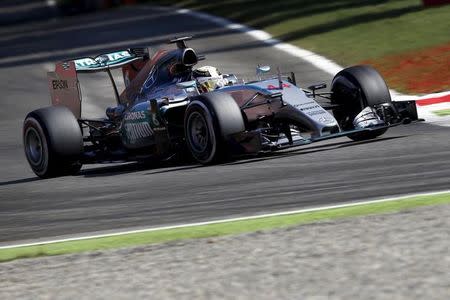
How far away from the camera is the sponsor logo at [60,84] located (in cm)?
1451

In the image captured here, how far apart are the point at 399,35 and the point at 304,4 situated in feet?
36.5

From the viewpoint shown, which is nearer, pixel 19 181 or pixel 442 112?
pixel 19 181

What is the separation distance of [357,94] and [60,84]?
3.79 m

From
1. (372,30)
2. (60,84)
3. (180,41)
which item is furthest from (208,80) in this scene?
(372,30)

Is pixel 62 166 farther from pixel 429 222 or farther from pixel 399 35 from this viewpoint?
pixel 399 35

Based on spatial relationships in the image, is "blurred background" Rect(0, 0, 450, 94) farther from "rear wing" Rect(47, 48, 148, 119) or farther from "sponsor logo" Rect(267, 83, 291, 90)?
"sponsor logo" Rect(267, 83, 291, 90)

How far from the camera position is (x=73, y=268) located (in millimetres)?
7973

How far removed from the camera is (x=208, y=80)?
13406 millimetres

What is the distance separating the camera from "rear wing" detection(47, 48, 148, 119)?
14406mm

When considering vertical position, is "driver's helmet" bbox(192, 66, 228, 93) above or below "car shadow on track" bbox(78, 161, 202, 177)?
above

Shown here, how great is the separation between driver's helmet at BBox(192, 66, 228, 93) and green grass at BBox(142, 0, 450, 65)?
8890 mm

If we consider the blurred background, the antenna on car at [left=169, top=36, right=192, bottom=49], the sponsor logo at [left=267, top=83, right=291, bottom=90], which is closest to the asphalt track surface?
the sponsor logo at [left=267, top=83, right=291, bottom=90]

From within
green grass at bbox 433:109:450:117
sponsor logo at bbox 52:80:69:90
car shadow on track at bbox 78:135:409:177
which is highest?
sponsor logo at bbox 52:80:69:90

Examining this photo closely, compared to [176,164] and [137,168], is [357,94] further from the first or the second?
[137,168]
